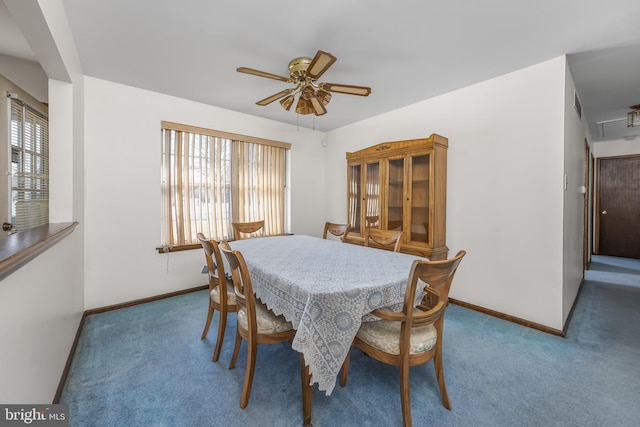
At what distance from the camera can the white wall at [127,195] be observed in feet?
8.82

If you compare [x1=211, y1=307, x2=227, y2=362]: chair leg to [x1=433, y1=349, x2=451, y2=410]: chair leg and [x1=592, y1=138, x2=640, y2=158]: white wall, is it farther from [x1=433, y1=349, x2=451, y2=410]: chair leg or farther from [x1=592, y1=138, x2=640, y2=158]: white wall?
[x1=592, y1=138, x2=640, y2=158]: white wall

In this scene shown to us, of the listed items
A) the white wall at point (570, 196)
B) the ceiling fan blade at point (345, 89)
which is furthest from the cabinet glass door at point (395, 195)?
the white wall at point (570, 196)

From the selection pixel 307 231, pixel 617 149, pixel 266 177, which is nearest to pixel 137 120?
pixel 266 177

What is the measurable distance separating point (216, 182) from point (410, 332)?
305 centimetres

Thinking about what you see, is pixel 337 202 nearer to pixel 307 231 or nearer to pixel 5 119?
pixel 307 231

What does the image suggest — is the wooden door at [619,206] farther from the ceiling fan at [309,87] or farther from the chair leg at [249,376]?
the chair leg at [249,376]

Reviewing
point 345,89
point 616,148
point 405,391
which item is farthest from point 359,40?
point 616,148

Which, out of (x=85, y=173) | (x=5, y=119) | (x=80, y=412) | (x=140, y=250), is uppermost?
(x=5, y=119)

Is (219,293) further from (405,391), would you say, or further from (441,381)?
(441,381)

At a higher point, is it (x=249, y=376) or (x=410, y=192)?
(x=410, y=192)

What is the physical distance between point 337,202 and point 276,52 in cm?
263

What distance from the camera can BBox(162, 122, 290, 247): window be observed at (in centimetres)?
319

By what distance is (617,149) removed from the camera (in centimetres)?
500

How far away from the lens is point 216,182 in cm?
350
